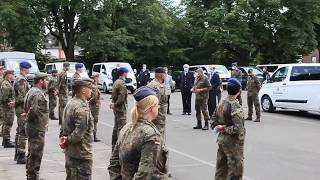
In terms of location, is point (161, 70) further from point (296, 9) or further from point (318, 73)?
point (296, 9)

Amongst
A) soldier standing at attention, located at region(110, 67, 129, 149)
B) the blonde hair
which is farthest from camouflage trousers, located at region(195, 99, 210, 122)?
the blonde hair

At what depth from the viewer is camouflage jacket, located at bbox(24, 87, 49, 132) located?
795 centimetres

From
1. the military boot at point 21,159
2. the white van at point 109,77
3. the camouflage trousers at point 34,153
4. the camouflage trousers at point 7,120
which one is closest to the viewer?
the camouflage trousers at point 34,153

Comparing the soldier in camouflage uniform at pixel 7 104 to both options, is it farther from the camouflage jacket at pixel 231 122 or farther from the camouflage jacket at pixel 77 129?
the camouflage jacket at pixel 231 122

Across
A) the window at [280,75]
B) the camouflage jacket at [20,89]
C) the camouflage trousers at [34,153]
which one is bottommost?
the camouflage trousers at [34,153]

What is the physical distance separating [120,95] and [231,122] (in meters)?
3.77

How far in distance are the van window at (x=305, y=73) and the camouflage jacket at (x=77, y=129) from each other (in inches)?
490

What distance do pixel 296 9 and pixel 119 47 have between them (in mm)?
15626

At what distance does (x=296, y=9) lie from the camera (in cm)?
4334

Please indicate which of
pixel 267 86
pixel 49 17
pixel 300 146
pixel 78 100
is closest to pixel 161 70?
pixel 78 100

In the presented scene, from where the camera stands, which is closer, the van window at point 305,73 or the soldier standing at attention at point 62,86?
the soldier standing at attention at point 62,86

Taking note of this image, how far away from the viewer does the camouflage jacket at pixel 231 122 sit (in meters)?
6.86

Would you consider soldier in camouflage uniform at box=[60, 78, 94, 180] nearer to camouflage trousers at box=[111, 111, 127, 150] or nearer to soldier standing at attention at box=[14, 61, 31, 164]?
soldier standing at attention at box=[14, 61, 31, 164]

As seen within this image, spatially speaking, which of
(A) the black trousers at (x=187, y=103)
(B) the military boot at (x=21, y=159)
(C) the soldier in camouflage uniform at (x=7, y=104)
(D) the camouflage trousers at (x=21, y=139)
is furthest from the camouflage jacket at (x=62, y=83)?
(B) the military boot at (x=21, y=159)
